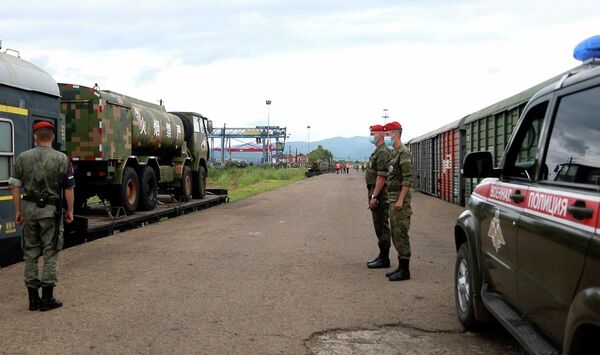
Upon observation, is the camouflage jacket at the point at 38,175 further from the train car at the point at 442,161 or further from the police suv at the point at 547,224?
the train car at the point at 442,161

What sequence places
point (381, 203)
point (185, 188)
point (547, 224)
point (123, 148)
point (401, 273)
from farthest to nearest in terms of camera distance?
point (185, 188) → point (123, 148) → point (381, 203) → point (401, 273) → point (547, 224)

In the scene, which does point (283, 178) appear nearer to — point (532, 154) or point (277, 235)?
point (277, 235)

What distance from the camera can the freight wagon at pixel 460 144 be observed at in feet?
38.8

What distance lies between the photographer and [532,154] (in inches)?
145

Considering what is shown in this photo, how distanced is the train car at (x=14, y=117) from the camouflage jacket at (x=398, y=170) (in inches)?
188

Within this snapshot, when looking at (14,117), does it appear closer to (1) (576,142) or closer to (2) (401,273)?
(2) (401,273)

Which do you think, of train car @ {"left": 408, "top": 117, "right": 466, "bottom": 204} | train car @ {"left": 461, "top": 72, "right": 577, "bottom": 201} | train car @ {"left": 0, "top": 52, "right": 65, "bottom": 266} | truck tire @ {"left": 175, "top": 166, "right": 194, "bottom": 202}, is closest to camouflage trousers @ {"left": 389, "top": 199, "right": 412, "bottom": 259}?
train car @ {"left": 461, "top": 72, "right": 577, "bottom": 201}

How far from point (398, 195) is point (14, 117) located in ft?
16.5

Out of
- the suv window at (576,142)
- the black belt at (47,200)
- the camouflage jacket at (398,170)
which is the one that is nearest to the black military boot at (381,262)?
the camouflage jacket at (398,170)

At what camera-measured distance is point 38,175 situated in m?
5.41

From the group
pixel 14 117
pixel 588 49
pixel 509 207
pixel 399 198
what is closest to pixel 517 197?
pixel 509 207

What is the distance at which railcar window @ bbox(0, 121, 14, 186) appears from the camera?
23.2 ft

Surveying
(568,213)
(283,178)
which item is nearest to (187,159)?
(568,213)

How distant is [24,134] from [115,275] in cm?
A: 231
